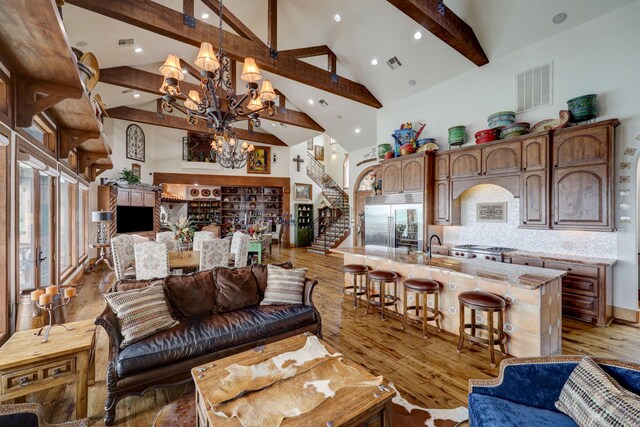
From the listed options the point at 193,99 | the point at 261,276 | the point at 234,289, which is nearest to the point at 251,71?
the point at 193,99

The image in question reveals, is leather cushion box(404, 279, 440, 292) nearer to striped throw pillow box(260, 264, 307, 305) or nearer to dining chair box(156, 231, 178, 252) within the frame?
striped throw pillow box(260, 264, 307, 305)

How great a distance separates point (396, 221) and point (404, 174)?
41.0 inches

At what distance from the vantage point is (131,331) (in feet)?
6.93

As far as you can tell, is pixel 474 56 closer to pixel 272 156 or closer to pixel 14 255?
pixel 14 255

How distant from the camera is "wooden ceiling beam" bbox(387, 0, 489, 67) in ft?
11.8

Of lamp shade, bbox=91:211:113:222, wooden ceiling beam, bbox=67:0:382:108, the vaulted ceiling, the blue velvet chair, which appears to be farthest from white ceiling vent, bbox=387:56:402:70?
lamp shade, bbox=91:211:113:222

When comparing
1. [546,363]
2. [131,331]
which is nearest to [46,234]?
[131,331]

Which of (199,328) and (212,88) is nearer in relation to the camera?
(199,328)

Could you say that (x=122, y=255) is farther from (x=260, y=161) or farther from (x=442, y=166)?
(x=260, y=161)

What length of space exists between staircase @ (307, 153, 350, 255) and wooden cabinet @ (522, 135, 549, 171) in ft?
20.3

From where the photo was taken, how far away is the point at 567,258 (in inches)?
149

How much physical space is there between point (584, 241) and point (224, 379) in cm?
495

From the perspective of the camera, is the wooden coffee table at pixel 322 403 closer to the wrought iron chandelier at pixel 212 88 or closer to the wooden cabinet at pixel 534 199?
the wrought iron chandelier at pixel 212 88

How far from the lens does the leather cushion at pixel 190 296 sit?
2.62 meters
